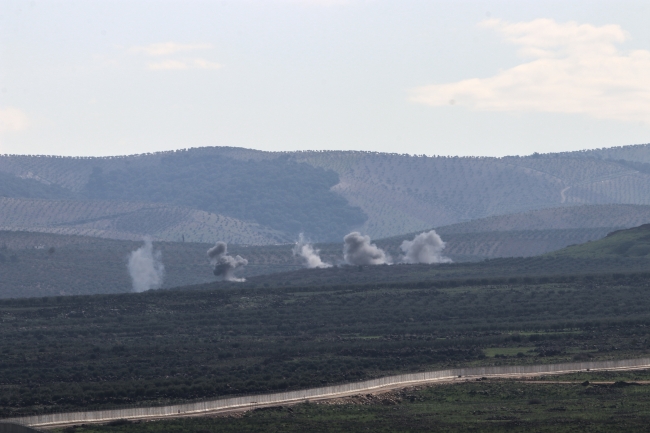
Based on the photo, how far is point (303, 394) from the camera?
86.4m

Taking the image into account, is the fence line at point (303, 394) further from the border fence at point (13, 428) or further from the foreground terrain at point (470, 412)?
the border fence at point (13, 428)

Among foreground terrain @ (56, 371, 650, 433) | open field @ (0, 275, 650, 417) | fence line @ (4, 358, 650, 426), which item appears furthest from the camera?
open field @ (0, 275, 650, 417)

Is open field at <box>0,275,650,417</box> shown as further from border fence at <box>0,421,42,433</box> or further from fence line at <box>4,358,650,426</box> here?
border fence at <box>0,421,42,433</box>

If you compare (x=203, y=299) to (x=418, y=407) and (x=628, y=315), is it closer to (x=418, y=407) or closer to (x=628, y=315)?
(x=628, y=315)

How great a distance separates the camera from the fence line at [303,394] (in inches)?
3066

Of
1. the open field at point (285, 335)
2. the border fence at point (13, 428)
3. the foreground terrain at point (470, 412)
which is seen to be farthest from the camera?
the open field at point (285, 335)

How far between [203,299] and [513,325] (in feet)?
167

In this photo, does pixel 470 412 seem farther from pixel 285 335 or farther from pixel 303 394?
pixel 285 335

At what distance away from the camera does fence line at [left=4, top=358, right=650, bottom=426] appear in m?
77.9

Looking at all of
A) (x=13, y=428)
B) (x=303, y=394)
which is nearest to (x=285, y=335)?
(x=303, y=394)

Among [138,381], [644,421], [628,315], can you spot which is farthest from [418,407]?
[628,315]

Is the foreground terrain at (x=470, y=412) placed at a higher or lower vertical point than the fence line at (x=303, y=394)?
lower

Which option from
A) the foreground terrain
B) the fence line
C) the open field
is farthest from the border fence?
the open field

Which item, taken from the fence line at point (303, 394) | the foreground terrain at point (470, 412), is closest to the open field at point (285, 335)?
the fence line at point (303, 394)
